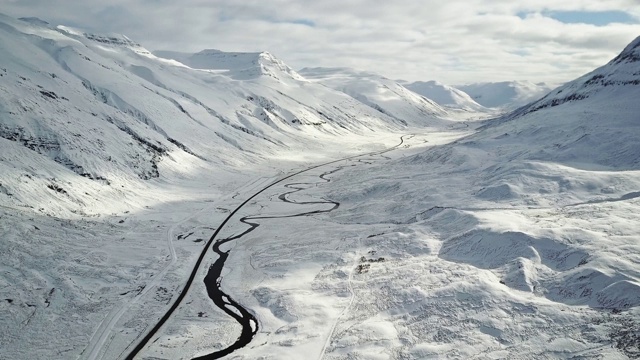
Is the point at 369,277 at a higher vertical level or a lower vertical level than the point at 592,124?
lower

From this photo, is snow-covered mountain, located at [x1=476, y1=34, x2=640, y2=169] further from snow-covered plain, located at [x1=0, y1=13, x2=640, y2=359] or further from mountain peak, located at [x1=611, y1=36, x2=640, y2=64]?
snow-covered plain, located at [x1=0, y1=13, x2=640, y2=359]

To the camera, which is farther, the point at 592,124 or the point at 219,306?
the point at 592,124

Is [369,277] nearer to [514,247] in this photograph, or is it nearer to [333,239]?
[333,239]

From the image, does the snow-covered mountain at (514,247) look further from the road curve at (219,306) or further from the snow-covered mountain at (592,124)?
the road curve at (219,306)

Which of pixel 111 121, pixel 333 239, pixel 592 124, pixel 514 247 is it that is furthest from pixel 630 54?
pixel 111 121

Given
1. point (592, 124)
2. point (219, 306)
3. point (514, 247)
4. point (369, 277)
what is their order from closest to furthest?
point (219, 306) < point (514, 247) < point (369, 277) < point (592, 124)

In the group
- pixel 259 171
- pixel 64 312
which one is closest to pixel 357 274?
pixel 64 312

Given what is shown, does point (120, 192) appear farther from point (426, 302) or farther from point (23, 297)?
point (426, 302)

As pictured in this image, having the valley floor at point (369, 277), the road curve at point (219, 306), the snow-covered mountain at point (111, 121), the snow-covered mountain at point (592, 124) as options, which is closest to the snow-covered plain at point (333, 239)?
the valley floor at point (369, 277)

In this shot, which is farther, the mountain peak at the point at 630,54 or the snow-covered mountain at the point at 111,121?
the mountain peak at the point at 630,54
